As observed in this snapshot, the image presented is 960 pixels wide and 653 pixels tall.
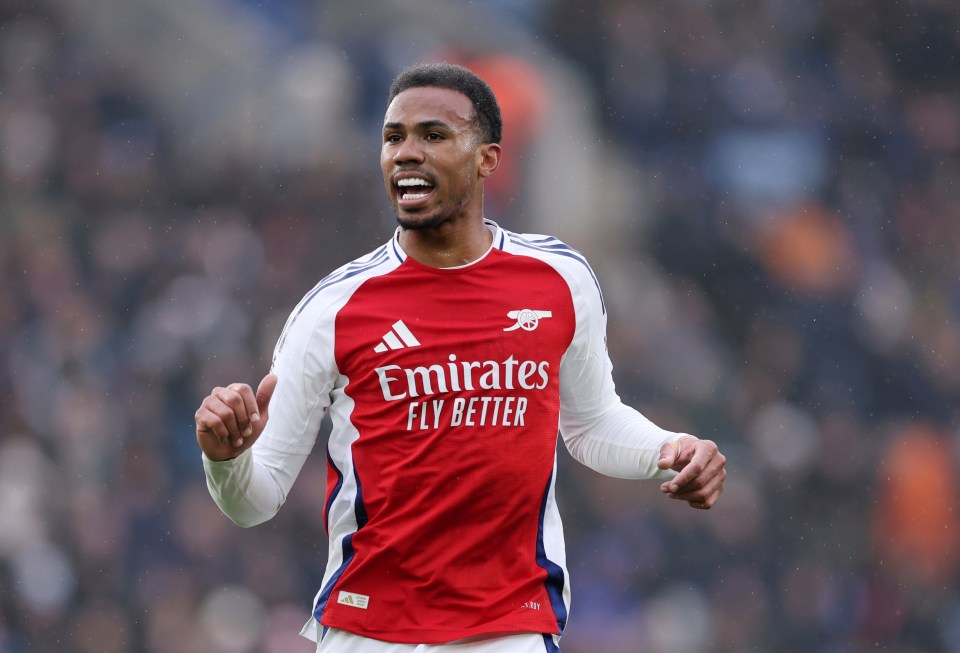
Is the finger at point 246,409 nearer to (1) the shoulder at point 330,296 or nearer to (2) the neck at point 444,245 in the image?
(1) the shoulder at point 330,296

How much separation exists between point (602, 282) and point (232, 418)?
6.44 meters

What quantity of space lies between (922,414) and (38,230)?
615 centimetres

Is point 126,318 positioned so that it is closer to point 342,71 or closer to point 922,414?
point 342,71

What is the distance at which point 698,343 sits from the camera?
29.9 feet

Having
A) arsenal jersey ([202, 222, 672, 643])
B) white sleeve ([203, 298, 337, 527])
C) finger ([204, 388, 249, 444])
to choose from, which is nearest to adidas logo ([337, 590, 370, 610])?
Result: arsenal jersey ([202, 222, 672, 643])

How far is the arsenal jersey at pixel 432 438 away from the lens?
3.34 metres

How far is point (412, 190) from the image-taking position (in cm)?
354

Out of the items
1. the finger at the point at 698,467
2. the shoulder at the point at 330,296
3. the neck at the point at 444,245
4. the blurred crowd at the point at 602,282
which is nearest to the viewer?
the finger at the point at 698,467

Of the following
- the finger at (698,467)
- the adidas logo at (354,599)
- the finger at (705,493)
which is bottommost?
the adidas logo at (354,599)

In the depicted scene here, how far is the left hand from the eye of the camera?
10.6 ft

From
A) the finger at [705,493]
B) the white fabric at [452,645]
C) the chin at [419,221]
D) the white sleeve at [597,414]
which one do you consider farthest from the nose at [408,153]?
the white fabric at [452,645]

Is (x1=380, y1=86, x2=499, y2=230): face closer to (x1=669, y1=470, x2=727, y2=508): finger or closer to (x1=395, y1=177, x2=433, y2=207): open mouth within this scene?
(x1=395, y1=177, x2=433, y2=207): open mouth

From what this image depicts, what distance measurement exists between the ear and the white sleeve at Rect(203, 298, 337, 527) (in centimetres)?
63

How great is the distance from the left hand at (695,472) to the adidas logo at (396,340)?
27.6 inches
